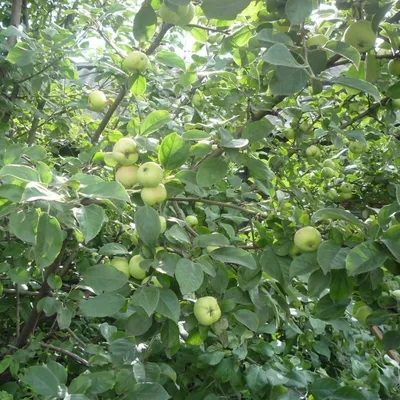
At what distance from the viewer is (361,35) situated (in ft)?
3.55

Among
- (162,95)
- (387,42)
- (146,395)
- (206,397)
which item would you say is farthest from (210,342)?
(162,95)

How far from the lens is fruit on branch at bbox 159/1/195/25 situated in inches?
43.9

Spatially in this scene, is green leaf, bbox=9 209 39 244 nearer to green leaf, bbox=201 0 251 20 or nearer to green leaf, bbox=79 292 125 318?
green leaf, bbox=79 292 125 318

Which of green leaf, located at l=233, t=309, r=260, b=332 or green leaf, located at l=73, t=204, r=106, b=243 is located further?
Result: green leaf, located at l=233, t=309, r=260, b=332

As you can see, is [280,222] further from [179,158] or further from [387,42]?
[387,42]

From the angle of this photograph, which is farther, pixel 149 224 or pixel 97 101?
pixel 97 101

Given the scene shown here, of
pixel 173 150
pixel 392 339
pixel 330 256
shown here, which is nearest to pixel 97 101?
pixel 173 150

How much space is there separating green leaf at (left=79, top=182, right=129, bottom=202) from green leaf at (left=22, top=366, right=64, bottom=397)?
0.47 m

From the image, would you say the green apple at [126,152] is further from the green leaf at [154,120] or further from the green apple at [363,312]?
the green apple at [363,312]

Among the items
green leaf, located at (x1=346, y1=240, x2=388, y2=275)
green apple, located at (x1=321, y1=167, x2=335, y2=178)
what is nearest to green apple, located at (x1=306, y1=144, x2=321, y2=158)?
green apple, located at (x1=321, y1=167, x2=335, y2=178)

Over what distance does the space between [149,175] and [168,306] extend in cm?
27

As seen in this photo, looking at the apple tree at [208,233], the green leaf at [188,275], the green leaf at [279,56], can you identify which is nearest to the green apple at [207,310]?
the apple tree at [208,233]

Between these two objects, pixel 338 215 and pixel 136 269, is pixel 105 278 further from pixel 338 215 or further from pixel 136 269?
pixel 338 215

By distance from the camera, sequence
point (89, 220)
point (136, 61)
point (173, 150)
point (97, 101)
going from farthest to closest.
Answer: point (97, 101), point (136, 61), point (173, 150), point (89, 220)
